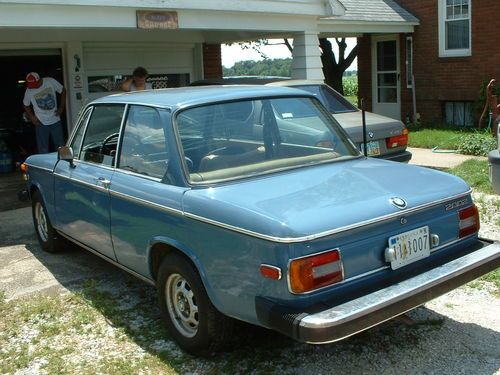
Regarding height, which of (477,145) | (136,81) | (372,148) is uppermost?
(136,81)

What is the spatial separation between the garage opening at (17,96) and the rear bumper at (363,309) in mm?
9200

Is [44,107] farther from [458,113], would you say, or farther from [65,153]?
[458,113]

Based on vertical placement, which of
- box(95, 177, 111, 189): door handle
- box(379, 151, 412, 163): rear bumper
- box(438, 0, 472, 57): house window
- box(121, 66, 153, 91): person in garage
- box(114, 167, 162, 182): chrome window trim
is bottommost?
box(379, 151, 412, 163): rear bumper

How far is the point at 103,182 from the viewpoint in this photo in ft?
14.7

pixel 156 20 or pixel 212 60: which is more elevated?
pixel 156 20

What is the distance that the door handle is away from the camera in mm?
4434

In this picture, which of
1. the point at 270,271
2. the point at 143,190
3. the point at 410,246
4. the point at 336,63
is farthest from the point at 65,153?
the point at 336,63

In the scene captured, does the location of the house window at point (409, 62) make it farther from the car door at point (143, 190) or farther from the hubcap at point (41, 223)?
the car door at point (143, 190)

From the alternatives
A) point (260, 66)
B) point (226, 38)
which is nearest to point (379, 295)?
point (226, 38)

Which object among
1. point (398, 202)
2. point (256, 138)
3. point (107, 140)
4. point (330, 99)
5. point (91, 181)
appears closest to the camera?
point (398, 202)

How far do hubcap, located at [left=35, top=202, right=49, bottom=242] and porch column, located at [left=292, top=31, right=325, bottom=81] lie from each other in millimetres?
5717

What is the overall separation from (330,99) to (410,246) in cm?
551

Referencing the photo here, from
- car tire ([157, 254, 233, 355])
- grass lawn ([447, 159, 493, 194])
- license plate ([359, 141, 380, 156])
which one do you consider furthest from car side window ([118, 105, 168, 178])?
grass lawn ([447, 159, 493, 194])

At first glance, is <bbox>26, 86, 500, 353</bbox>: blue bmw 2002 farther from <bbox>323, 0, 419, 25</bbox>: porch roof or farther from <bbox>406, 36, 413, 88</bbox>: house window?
<bbox>406, 36, 413, 88</bbox>: house window
